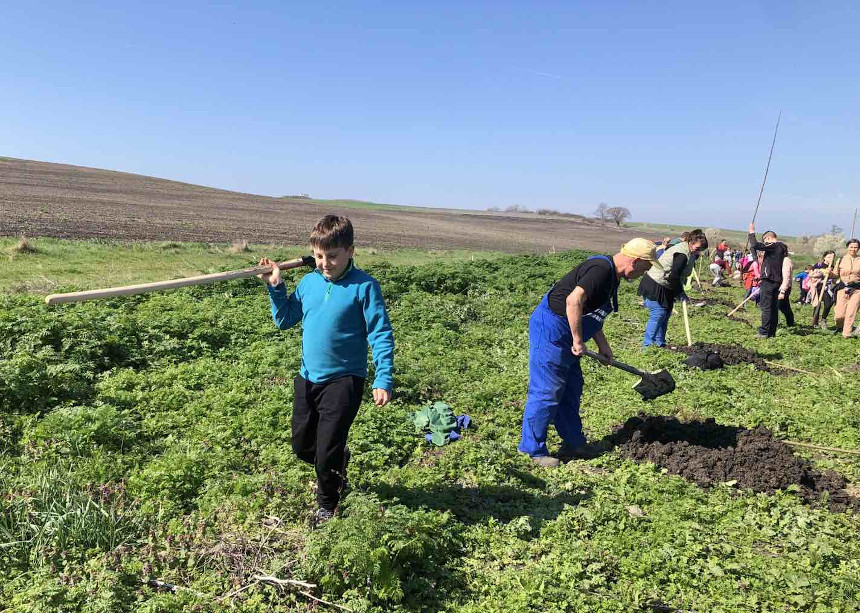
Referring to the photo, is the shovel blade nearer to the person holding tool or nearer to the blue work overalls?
the blue work overalls

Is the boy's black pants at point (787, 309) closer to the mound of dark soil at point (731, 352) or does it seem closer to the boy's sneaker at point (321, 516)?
the mound of dark soil at point (731, 352)

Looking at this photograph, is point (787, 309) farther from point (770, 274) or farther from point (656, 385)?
point (656, 385)

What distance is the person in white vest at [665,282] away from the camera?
8.88 m

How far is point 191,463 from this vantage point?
435cm

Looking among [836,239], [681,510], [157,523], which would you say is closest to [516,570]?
[681,510]

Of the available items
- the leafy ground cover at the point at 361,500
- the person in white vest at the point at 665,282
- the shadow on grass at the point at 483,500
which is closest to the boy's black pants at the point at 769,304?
the person in white vest at the point at 665,282

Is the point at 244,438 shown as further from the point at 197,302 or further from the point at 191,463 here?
the point at 197,302

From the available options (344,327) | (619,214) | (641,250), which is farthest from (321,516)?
(619,214)

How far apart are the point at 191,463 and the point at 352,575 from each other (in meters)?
1.80

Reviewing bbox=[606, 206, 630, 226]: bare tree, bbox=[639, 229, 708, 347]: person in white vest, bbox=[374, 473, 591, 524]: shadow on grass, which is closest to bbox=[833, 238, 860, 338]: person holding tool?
bbox=[639, 229, 708, 347]: person in white vest

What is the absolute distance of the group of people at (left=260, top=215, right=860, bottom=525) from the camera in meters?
3.56

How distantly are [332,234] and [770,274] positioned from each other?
987cm

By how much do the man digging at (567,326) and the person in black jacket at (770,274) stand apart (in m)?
6.81

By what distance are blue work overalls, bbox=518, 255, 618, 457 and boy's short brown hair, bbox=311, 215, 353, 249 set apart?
2.15 meters
